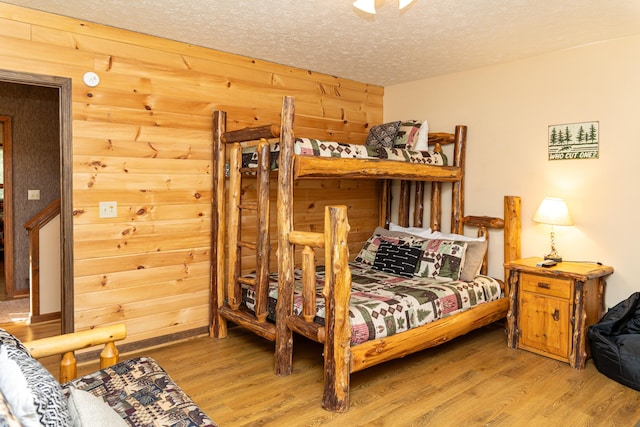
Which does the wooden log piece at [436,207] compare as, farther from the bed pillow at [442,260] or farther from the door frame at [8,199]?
the door frame at [8,199]

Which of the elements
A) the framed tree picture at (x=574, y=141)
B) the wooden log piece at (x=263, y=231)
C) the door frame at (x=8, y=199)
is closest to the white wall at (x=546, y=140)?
the framed tree picture at (x=574, y=141)

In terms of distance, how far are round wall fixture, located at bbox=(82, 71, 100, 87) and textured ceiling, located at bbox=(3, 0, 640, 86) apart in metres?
0.36

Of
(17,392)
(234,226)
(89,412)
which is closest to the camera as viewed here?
(17,392)

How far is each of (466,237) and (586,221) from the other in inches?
37.9

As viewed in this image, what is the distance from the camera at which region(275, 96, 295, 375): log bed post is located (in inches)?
114

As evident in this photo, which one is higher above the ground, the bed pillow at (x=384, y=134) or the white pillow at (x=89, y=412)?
the bed pillow at (x=384, y=134)

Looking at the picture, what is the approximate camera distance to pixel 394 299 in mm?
3096

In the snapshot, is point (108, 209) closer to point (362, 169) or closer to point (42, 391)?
point (362, 169)

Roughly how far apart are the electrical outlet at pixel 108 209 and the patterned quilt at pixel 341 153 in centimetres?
99

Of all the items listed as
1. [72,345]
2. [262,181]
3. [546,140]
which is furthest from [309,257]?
[546,140]

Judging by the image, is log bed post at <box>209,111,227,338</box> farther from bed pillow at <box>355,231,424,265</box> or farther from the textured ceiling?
bed pillow at <box>355,231,424,265</box>

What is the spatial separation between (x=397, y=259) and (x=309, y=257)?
138cm

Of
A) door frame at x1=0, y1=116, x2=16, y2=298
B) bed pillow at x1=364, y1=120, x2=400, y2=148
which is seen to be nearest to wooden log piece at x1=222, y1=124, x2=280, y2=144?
bed pillow at x1=364, y1=120, x2=400, y2=148

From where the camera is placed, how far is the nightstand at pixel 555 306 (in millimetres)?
3156
